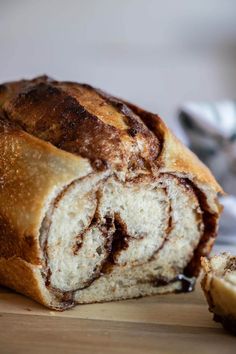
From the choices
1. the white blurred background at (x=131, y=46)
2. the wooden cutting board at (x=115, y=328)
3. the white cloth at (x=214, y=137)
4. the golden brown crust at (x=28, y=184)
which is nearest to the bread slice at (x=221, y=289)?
the wooden cutting board at (x=115, y=328)

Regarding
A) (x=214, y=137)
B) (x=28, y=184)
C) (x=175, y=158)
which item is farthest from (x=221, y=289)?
(x=214, y=137)

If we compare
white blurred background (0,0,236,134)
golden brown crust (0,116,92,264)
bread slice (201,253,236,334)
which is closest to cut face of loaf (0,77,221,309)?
golden brown crust (0,116,92,264)

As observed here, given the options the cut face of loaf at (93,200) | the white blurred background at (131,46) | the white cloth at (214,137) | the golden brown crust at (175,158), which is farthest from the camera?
the white blurred background at (131,46)

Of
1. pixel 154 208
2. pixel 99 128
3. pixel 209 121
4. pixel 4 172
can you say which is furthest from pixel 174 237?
pixel 209 121

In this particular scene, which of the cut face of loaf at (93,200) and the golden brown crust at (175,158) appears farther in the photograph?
the golden brown crust at (175,158)

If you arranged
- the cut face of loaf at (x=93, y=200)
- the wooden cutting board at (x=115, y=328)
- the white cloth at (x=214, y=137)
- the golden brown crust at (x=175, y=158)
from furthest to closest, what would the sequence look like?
1. the white cloth at (x=214, y=137)
2. the golden brown crust at (x=175, y=158)
3. the cut face of loaf at (x=93, y=200)
4. the wooden cutting board at (x=115, y=328)

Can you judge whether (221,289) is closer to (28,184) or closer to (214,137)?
(28,184)

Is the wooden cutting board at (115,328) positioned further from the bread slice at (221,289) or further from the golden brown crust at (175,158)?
the golden brown crust at (175,158)
